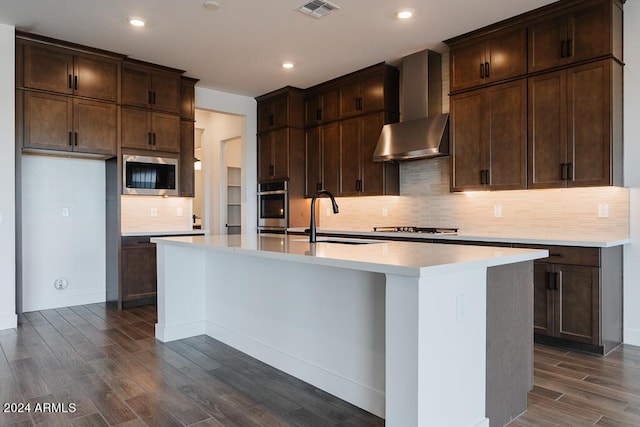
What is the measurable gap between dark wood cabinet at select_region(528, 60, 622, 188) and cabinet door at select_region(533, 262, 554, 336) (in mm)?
748

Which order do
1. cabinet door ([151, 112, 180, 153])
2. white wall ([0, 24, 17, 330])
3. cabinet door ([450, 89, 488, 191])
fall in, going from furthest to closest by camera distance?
1. cabinet door ([151, 112, 180, 153])
2. cabinet door ([450, 89, 488, 191])
3. white wall ([0, 24, 17, 330])

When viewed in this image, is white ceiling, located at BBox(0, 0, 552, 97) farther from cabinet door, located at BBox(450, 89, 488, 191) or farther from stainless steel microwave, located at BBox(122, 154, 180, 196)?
stainless steel microwave, located at BBox(122, 154, 180, 196)

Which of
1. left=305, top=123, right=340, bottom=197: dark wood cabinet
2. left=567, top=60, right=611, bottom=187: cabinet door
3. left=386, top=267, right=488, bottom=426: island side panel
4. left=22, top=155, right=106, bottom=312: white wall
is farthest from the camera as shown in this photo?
left=305, top=123, right=340, bottom=197: dark wood cabinet

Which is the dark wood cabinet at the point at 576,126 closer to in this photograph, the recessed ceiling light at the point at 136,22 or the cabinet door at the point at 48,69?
the recessed ceiling light at the point at 136,22

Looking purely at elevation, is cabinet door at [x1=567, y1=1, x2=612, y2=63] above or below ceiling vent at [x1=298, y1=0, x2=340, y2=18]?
below

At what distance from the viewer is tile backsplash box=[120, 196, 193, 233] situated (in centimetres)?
536

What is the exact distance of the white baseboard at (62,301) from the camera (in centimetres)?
467

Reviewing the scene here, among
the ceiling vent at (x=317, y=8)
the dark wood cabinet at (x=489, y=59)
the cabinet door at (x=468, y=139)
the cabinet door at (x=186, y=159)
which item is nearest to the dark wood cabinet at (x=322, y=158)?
the cabinet door at (x=186, y=159)

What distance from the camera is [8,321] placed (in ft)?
13.0

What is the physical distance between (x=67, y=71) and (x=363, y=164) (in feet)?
11.1

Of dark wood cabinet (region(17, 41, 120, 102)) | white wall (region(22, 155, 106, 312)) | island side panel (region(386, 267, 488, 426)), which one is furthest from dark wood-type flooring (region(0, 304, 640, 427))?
dark wood cabinet (region(17, 41, 120, 102))

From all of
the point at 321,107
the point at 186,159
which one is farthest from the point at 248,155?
the point at 321,107

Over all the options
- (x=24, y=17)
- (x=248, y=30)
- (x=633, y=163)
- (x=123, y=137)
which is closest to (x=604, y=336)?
(x=633, y=163)

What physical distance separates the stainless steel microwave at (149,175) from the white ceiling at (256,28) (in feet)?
3.77
